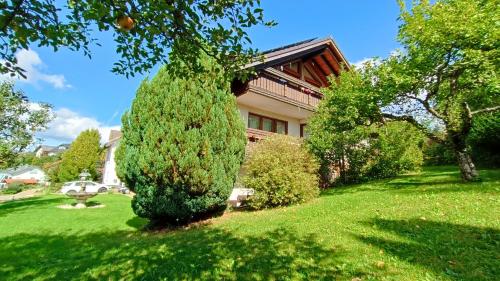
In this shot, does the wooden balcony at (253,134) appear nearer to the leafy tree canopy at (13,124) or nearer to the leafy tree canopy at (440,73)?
the leafy tree canopy at (440,73)

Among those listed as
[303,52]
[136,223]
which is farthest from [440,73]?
[136,223]

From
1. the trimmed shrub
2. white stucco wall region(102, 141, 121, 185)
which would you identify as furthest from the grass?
white stucco wall region(102, 141, 121, 185)

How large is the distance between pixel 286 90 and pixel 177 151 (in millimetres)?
9293

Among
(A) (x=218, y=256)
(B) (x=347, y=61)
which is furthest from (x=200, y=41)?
(B) (x=347, y=61)

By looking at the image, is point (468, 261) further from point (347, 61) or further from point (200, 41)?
point (347, 61)


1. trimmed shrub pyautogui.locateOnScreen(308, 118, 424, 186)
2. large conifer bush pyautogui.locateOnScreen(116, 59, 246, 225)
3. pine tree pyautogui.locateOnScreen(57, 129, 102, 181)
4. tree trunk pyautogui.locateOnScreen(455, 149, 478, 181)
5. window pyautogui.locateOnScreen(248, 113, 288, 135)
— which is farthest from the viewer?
pine tree pyautogui.locateOnScreen(57, 129, 102, 181)

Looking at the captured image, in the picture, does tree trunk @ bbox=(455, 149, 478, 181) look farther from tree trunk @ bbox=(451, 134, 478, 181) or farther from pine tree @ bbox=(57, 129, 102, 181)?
pine tree @ bbox=(57, 129, 102, 181)

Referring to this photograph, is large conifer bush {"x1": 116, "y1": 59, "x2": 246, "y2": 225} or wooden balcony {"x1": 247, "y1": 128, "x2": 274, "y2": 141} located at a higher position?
wooden balcony {"x1": 247, "y1": 128, "x2": 274, "y2": 141}

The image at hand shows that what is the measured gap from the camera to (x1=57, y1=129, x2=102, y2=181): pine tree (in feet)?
117

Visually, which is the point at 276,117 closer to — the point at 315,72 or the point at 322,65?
the point at 315,72

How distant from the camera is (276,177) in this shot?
11.3 m

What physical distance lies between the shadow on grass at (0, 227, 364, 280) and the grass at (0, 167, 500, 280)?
22 mm

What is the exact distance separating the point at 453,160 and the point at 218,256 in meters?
29.3

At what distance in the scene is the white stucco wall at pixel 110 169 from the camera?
3862 centimetres
